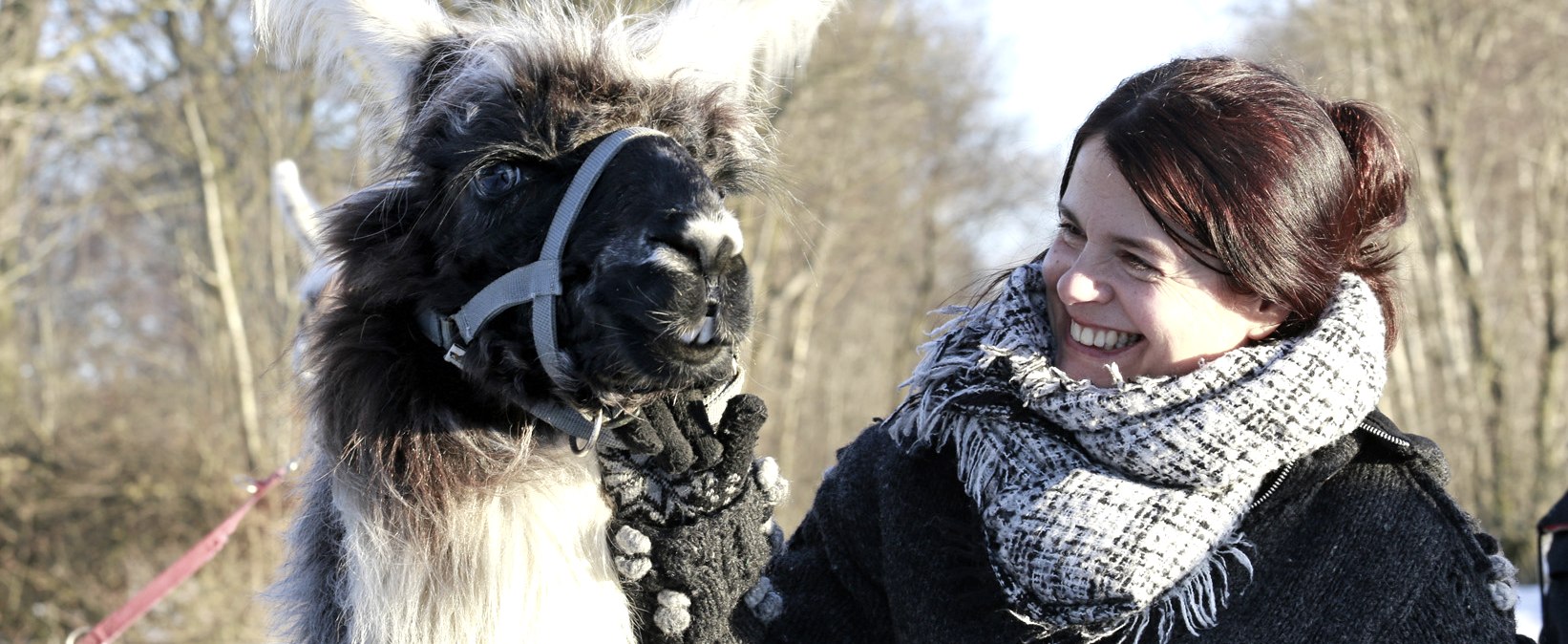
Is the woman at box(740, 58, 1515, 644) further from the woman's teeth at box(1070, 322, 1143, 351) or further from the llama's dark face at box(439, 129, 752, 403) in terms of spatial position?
the llama's dark face at box(439, 129, 752, 403)

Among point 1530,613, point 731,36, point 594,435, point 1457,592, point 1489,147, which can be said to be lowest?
point 1530,613

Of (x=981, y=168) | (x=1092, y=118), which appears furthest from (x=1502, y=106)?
(x=1092, y=118)

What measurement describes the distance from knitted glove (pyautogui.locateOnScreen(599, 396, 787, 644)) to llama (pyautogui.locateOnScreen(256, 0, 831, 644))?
4cm

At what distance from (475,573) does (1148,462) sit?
1.05 m

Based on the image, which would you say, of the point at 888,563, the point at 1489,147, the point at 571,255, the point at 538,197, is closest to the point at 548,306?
the point at 571,255

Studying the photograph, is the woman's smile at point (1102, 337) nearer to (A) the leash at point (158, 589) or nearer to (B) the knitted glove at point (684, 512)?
(B) the knitted glove at point (684, 512)

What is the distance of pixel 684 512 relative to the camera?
193cm

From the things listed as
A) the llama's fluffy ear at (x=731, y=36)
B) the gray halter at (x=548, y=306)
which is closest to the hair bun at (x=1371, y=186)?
the llama's fluffy ear at (x=731, y=36)

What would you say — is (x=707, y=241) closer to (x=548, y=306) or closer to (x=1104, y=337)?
(x=548, y=306)

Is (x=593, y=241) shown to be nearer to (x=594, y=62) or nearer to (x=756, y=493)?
(x=594, y=62)

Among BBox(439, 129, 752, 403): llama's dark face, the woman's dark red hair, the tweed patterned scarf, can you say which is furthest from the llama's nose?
the woman's dark red hair

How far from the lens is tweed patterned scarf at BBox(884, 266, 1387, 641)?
1.89 metres

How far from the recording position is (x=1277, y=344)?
1.97 m

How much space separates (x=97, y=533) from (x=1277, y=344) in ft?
33.2
